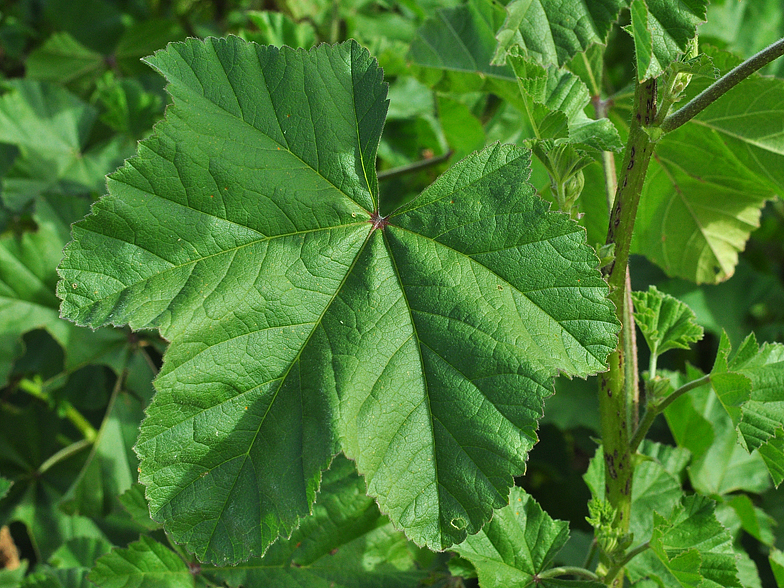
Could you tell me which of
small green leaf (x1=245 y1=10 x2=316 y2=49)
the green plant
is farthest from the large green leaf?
small green leaf (x1=245 y1=10 x2=316 y2=49)

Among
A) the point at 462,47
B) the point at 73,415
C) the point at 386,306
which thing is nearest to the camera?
the point at 386,306

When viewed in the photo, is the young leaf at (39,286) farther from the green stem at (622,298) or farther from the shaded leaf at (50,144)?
the green stem at (622,298)

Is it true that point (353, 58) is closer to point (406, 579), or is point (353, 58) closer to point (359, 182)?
point (359, 182)

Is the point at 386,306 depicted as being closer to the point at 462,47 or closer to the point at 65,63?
the point at 462,47

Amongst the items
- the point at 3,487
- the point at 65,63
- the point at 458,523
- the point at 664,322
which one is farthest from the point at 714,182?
the point at 65,63

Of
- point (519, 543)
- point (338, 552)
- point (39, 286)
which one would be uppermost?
point (39, 286)
